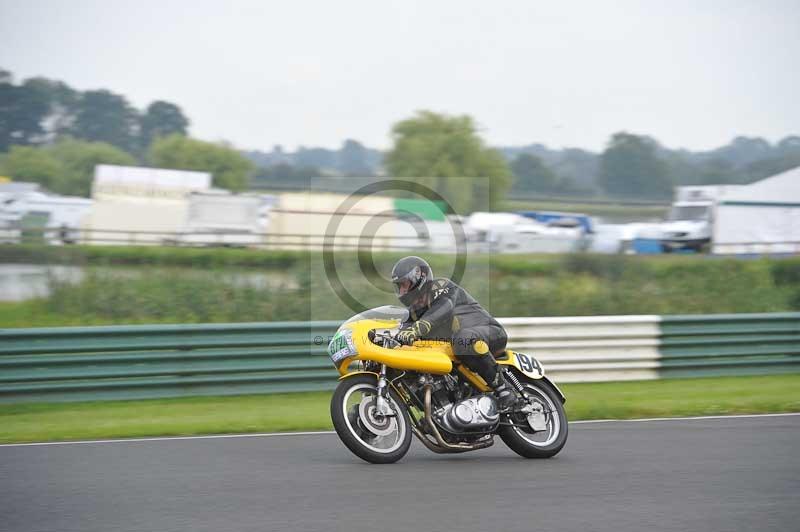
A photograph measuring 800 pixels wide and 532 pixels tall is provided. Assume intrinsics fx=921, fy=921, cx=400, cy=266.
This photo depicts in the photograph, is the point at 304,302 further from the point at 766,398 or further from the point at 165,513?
the point at 165,513

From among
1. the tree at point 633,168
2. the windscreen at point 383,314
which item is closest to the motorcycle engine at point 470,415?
the windscreen at point 383,314

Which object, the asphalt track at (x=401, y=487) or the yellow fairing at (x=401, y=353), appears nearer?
the asphalt track at (x=401, y=487)

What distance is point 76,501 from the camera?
6324 mm

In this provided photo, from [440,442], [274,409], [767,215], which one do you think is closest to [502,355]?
[440,442]

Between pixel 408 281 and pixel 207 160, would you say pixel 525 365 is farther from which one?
pixel 207 160

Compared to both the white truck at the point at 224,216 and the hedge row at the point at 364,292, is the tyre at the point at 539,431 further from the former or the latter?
the white truck at the point at 224,216

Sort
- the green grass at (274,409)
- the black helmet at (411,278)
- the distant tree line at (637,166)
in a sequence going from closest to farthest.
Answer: the black helmet at (411,278) < the green grass at (274,409) < the distant tree line at (637,166)

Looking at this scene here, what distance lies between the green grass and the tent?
70.9 ft

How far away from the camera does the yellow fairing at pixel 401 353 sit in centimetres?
774

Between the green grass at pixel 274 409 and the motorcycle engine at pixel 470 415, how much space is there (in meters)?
2.48

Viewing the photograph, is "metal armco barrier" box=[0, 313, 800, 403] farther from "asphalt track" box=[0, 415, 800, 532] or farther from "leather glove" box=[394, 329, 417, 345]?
"leather glove" box=[394, 329, 417, 345]

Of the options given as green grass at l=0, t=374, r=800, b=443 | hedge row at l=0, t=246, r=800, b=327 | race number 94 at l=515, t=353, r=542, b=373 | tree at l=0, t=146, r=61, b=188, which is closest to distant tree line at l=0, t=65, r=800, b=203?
tree at l=0, t=146, r=61, b=188

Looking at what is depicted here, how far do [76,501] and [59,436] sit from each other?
10.7 ft

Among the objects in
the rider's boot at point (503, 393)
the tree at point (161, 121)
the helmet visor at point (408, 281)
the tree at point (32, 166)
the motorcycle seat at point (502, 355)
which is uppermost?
the tree at point (161, 121)
